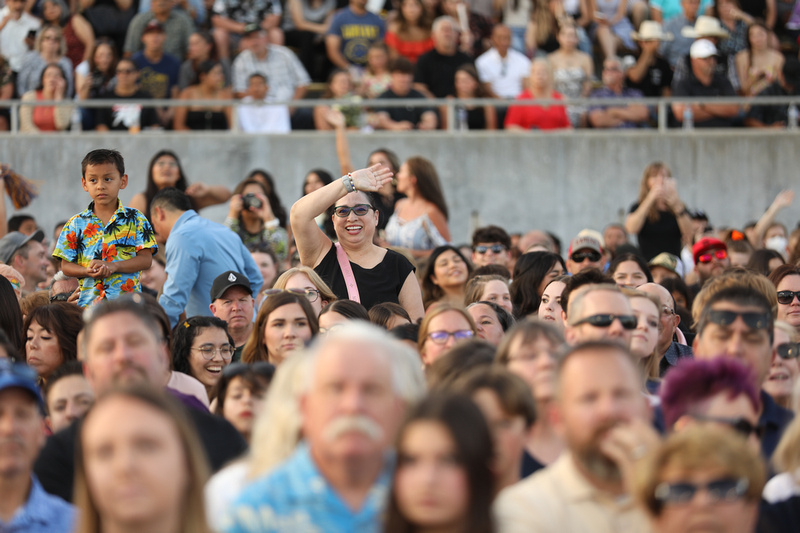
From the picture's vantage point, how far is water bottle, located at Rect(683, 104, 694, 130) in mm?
14711

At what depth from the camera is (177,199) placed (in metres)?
8.66

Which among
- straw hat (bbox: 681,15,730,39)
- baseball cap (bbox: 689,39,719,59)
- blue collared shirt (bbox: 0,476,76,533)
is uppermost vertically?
straw hat (bbox: 681,15,730,39)

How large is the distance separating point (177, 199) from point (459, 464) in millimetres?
5871

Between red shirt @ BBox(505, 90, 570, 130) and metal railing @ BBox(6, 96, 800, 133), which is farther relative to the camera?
red shirt @ BBox(505, 90, 570, 130)

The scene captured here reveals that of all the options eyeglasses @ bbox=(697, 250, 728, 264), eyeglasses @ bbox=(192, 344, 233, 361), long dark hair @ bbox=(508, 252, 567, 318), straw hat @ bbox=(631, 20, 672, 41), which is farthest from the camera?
straw hat @ bbox=(631, 20, 672, 41)

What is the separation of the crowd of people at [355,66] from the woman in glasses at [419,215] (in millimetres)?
2950

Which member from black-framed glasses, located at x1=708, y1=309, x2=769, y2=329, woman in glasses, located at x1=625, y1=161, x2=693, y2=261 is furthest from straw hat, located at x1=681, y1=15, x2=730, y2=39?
black-framed glasses, located at x1=708, y1=309, x2=769, y2=329

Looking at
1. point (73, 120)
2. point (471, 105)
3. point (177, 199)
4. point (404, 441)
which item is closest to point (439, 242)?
point (177, 199)

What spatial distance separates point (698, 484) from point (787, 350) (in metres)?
2.57

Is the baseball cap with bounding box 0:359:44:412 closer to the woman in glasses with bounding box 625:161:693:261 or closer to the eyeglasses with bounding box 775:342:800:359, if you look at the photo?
the eyeglasses with bounding box 775:342:800:359

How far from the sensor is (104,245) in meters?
7.54

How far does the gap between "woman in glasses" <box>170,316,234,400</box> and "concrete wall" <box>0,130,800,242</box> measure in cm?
763

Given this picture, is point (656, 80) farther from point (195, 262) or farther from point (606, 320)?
point (606, 320)

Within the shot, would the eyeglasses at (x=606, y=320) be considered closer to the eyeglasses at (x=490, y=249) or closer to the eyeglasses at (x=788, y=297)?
the eyeglasses at (x=788, y=297)
